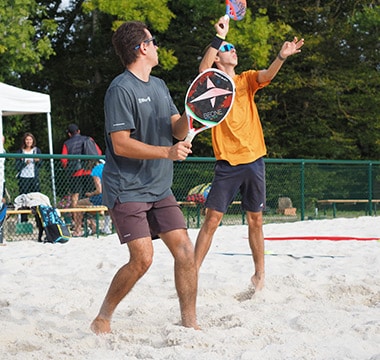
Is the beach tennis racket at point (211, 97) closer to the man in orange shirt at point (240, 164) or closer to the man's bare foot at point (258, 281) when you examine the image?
the man in orange shirt at point (240, 164)

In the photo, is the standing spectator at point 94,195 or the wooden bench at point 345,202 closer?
the standing spectator at point 94,195

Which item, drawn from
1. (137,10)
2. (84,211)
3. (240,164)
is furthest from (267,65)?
(240,164)

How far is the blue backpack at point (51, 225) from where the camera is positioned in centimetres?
1028

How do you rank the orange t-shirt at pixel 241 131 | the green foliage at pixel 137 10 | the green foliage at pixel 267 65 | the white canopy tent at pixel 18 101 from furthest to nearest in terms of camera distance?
the green foliage at pixel 267 65, the green foliage at pixel 137 10, the white canopy tent at pixel 18 101, the orange t-shirt at pixel 241 131

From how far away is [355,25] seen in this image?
24.5m

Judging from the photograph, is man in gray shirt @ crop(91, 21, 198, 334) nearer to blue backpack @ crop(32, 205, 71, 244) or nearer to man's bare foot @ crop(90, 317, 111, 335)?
man's bare foot @ crop(90, 317, 111, 335)

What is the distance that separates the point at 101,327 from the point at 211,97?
154cm

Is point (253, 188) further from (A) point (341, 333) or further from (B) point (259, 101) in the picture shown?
(B) point (259, 101)

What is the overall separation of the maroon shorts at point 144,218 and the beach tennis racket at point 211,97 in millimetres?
531

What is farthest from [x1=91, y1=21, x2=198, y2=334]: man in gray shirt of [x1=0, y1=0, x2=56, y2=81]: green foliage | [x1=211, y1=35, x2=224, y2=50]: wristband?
[x1=0, y1=0, x2=56, y2=81]: green foliage

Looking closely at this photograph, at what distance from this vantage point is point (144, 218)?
4.38 m

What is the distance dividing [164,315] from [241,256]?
9.14 ft

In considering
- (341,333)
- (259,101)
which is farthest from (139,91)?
(259,101)

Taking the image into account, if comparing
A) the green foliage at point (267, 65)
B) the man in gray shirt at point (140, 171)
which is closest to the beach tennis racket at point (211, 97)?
the man in gray shirt at point (140, 171)
